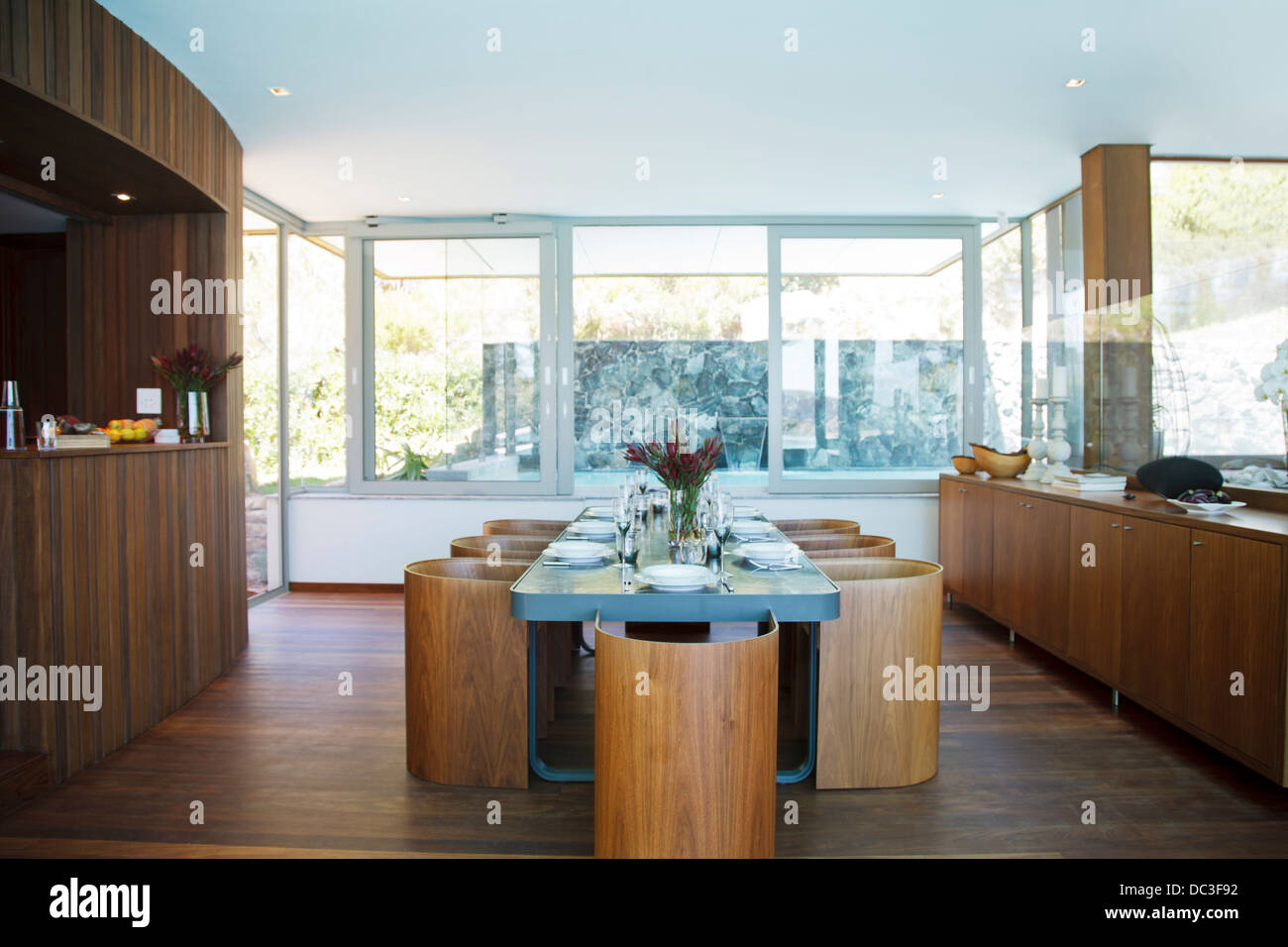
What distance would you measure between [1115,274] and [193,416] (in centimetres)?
490

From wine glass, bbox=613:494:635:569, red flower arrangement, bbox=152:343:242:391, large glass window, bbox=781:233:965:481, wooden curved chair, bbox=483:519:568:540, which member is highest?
large glass window, bbox=781:233:965:481

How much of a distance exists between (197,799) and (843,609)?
2.17m

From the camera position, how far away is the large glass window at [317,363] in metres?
6.04

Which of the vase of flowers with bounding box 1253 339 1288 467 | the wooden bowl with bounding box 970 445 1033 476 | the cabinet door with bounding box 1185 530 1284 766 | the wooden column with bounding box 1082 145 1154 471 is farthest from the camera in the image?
the wooden bowl with bounding box 970 445 1033 476

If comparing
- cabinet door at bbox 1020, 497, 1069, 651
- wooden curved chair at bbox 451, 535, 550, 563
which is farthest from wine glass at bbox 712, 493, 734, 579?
cabinet door at bbox 1020, 497, 1069, 651

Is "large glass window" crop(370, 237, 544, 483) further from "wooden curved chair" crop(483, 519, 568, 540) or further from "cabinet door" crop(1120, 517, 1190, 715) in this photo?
"cabinet door" crop(1120, 517, 1190, 715)

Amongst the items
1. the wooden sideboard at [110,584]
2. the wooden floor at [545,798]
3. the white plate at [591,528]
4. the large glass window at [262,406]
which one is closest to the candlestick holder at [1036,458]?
the wooden floor at [545,798]

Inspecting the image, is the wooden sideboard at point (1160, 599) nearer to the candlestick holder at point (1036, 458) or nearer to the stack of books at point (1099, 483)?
the stack of books at point (1099, 483)

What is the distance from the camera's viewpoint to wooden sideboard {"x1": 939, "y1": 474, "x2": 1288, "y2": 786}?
2607mm

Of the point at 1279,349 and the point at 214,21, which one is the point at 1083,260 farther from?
the point at 214,21

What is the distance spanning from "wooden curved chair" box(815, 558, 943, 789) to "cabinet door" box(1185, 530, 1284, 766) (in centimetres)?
97

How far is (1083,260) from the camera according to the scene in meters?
4.86

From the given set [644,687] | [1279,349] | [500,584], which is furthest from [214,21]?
[1279,349]

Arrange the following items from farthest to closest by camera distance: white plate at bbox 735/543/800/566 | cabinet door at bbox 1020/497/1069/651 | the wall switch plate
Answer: the wall switch plate → cabinet door at bbox 1020/497/1069/651 → white plate at bbox 735/543/800/566
